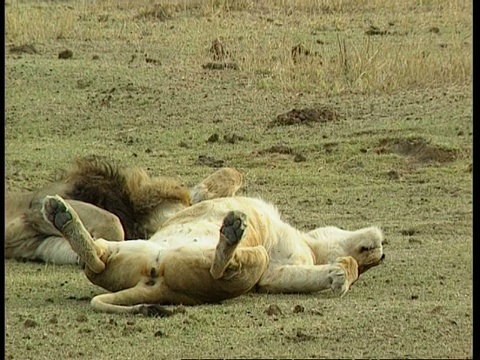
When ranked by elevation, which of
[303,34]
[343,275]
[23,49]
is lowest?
[303,34]

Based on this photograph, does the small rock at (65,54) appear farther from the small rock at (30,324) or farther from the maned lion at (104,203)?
the small rock at (30,324)

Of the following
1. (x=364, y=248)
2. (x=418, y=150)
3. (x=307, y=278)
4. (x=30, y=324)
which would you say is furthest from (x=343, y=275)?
(x=418, y=150)

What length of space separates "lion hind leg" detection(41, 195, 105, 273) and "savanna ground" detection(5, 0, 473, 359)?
0.23 metres

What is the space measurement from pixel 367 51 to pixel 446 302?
6.33 metres

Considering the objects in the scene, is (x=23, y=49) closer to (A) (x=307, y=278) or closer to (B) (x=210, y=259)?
(A) (x=307, y=278)

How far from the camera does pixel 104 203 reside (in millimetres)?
7188

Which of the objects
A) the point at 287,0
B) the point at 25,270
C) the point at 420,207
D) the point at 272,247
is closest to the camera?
the point at 272,247

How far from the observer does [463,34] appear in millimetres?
13133

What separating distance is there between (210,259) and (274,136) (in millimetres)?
4592

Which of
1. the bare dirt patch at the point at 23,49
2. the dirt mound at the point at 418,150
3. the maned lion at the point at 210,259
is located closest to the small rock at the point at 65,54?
the bare dirt patch at the point at 23,49

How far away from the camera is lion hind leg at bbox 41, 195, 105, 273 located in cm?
567

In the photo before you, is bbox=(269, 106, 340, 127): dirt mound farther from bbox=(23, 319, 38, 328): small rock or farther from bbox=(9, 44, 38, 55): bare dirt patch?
bbox=(23, 319, 38, 328): small rock
